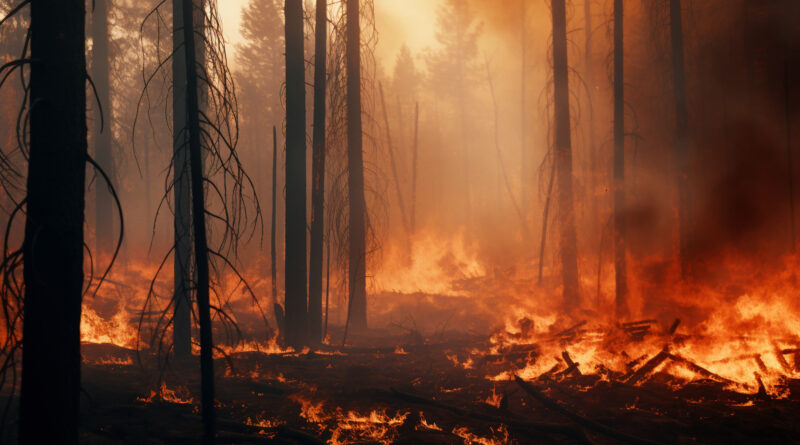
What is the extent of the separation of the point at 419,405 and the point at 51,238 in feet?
17.2

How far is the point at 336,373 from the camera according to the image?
27.6 ft

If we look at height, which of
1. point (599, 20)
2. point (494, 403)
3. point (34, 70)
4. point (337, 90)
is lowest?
point (494, 403)

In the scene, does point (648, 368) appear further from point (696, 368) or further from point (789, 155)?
point (789, 155)

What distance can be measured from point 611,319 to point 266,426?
32.3 ft

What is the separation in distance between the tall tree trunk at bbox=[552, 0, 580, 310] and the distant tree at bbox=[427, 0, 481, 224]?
22.1 metres

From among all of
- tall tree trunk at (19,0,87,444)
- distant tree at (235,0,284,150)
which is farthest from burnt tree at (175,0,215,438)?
distant tree at (235,0,284,150)

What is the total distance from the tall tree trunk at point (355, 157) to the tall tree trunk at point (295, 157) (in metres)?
2.30

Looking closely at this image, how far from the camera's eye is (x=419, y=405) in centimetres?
685

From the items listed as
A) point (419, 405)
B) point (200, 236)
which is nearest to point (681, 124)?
point (419, 405)

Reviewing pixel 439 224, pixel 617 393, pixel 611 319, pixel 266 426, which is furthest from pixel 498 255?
pixel 266 426

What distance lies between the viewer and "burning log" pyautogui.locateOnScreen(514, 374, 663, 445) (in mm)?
5695

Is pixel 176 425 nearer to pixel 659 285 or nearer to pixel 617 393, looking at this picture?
pixel 617 393

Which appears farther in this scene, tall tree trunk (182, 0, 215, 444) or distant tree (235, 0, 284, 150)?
distant tree (235, 0, 284, 150)

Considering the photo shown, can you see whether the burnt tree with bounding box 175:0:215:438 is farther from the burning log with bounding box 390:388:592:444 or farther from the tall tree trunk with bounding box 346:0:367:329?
the tall tree trunk with bounding box 346:0:367:329
